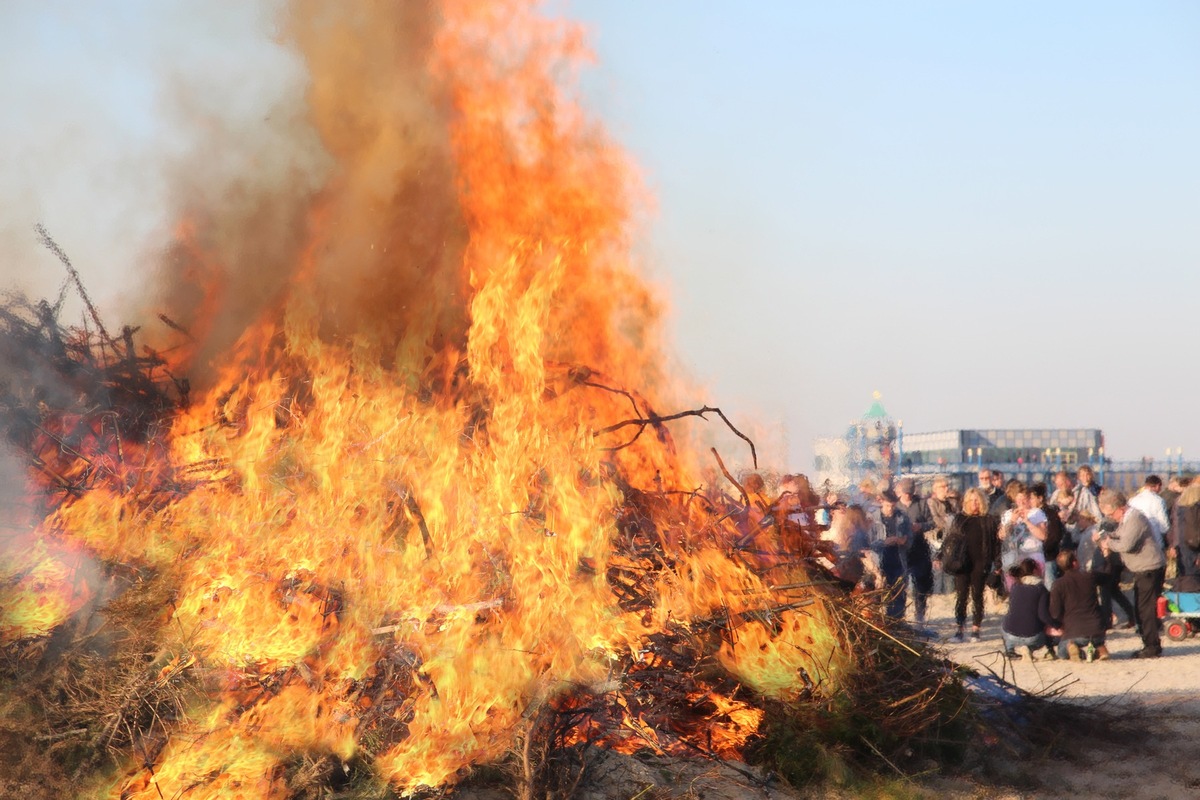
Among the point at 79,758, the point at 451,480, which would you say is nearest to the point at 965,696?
the point at 451,480

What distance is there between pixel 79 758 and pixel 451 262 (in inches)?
157

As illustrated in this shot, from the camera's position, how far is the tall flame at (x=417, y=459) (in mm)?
5738

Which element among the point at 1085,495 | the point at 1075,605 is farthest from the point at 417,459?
the point at 1085,495

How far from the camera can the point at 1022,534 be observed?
12.0 meters

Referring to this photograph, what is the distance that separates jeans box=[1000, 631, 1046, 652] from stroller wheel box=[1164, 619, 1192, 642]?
253 centimetres

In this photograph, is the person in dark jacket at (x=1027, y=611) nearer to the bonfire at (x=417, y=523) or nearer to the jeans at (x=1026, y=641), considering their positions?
the jeans at (x=1026, y=641)

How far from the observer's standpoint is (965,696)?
6.86 meters

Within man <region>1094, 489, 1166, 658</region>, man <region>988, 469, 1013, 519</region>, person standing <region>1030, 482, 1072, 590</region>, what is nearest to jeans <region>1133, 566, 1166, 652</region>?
man <region>1094, 489, 1166, 658</region>

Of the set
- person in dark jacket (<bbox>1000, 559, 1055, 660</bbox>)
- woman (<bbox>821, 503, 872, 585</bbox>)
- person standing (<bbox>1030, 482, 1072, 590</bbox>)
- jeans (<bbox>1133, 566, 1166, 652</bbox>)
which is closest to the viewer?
woman (<bbox>821, 503, 872, 585</bbox>)

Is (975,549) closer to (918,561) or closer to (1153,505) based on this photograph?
(918,561)

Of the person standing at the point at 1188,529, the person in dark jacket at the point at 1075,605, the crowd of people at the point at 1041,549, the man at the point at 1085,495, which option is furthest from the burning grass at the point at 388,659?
the man at the point at 1085,495

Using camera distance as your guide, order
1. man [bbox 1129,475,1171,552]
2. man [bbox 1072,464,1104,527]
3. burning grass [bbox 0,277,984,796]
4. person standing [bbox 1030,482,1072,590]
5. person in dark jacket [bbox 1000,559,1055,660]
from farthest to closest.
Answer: man [bbox 1072,464,1104,527], man [bbox 1129,475,1171,552], person standing [bbox 1030,482,1072,590], person in dark jacket [bbox 1000,559,1055,660], burning grass [bbox 0,277,984,796]

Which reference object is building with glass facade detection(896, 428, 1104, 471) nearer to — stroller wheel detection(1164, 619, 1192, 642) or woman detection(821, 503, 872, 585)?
stroller wheel detection(1164, 619, 1192, 642)

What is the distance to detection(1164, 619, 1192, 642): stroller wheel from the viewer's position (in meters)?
12.5
